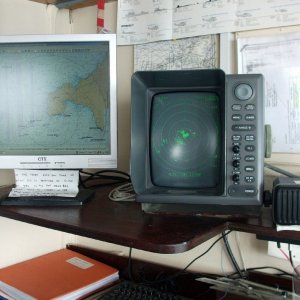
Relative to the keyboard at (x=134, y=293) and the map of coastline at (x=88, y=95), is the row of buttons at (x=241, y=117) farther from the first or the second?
the keyboard at (x=134, y=293)

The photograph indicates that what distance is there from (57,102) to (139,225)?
0.42 m

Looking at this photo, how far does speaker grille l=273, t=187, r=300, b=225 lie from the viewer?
2.26 ft

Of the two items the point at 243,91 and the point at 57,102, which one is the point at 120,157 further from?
the point at 243,91

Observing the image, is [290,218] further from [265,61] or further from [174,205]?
[265,61]

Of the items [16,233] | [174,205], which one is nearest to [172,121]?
[174,205]

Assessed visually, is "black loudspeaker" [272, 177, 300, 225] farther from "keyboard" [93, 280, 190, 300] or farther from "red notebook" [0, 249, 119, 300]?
"red notebook" [0, 249, 119, 300]

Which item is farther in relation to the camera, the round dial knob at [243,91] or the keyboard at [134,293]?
the keyboard at [134,293]

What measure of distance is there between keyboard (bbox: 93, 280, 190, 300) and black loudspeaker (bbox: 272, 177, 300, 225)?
36cm

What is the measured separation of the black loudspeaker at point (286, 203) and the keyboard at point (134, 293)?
1.19 feet

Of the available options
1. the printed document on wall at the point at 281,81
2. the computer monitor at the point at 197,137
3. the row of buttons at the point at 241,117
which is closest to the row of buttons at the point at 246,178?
the computer monitor at the point at 197,137

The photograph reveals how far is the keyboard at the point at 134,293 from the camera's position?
3.13 ft

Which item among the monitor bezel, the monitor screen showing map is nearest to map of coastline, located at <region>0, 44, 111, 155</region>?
the monitor screen showing map

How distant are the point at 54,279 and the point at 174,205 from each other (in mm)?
476

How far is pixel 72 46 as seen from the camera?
3.22 feet
